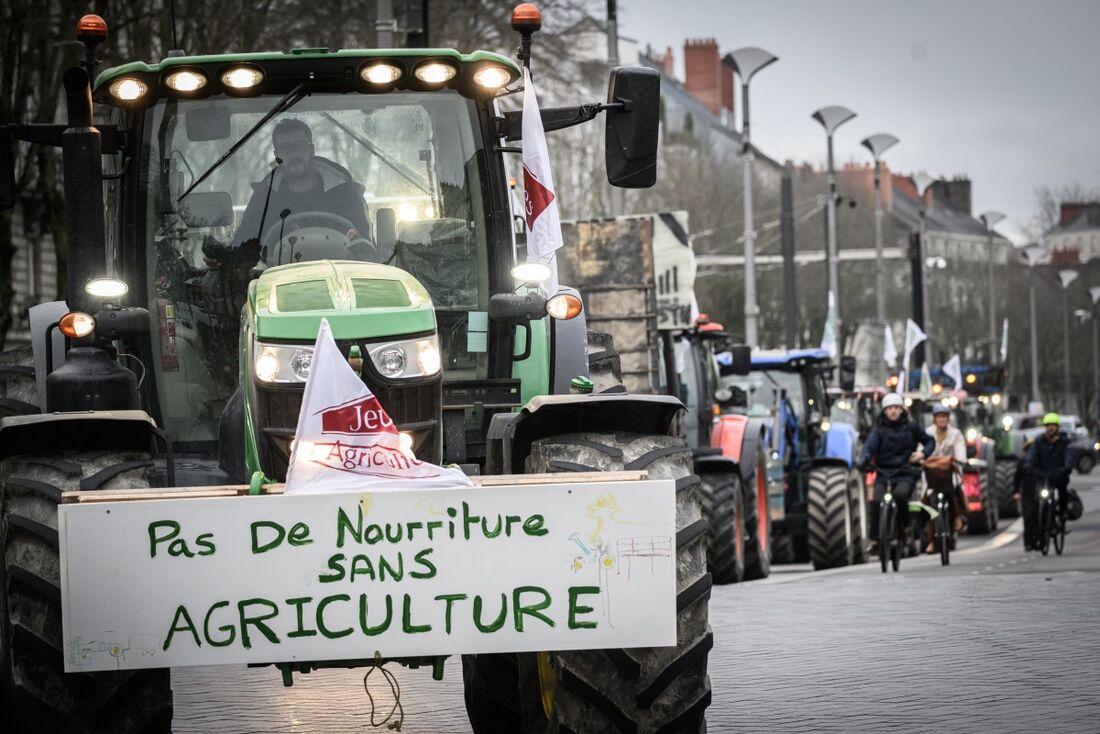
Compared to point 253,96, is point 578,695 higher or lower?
lower

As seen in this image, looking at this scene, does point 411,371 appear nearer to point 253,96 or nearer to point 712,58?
point 253,96

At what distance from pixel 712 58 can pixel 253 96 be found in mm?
93799

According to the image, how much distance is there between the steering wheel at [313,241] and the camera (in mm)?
8195

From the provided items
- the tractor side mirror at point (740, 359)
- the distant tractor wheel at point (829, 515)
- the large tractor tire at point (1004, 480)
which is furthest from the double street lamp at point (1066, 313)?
the tractor side mirror at point (740, 359)

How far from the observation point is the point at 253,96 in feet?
27.7

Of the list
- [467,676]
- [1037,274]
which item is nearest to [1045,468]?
[467,676]

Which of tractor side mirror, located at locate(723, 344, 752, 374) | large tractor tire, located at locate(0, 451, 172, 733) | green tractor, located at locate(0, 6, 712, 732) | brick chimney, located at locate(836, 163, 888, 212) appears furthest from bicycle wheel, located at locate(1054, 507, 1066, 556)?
brick chimney, located at locate(836, 163, 888, 212)

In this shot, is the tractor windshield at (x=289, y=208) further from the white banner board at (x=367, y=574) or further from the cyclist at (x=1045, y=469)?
the cyclist at (x=1045, y=469)

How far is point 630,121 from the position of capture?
25.6ft

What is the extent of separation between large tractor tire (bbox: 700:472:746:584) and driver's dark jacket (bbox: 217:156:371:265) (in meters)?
11.3

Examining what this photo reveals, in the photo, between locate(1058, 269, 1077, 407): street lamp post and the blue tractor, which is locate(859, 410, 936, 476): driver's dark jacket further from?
locate(1058, 269, 1077, 407): street lamp post

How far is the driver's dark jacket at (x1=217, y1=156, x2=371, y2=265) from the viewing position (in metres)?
8.28

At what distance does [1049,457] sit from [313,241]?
65.2ft

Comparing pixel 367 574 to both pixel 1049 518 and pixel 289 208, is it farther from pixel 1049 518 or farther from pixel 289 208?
pixel 1049 518
